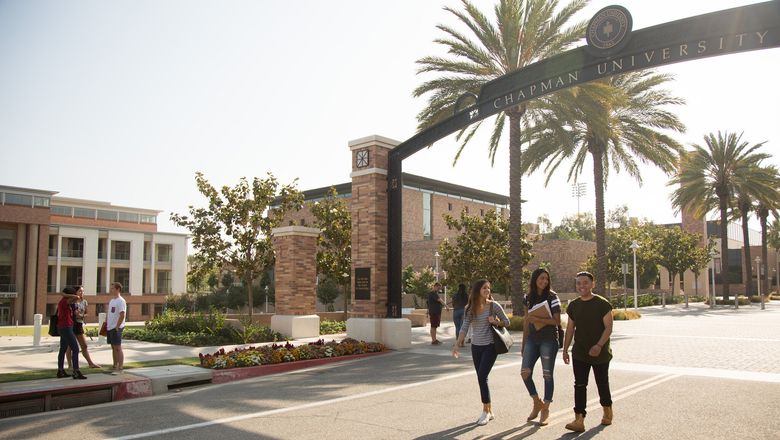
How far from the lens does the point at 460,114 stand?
1617cm

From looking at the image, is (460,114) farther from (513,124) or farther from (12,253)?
(12,253)

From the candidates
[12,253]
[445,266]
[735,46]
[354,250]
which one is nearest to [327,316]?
[445,266]

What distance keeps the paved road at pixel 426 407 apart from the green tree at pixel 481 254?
14513mm

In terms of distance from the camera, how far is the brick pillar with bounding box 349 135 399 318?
54.9 ft

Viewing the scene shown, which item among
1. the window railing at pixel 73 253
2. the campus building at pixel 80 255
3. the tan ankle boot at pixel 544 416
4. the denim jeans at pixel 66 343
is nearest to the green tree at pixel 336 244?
the denim jeans at pixel 66 343

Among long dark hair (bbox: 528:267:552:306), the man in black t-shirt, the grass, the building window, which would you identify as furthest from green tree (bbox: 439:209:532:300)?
the building window

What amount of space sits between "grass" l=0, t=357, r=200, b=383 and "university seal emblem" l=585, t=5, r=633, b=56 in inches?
427

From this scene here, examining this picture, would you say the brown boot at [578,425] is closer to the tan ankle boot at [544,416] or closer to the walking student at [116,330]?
the tan ankle boot at [544,416]

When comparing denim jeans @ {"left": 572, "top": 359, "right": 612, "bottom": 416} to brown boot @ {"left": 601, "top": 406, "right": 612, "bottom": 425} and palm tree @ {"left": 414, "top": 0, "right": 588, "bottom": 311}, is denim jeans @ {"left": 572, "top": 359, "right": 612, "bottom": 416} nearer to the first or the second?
brown boot @ {"left": 601, "top": 406, "right": 612, "bottom": 425}

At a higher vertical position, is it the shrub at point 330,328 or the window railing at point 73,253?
the window railing at point 73,253

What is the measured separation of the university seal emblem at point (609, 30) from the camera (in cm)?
1266

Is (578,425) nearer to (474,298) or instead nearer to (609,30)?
(474,298)

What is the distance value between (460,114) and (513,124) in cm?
711

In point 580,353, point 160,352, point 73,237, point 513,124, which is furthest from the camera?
point 73,237
